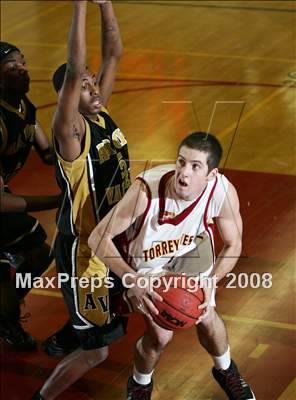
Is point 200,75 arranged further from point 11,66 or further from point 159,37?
point 11,66

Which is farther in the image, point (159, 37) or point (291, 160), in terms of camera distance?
point (159, 37)

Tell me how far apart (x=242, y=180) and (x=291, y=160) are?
0.58 metres

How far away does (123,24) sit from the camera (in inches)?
480

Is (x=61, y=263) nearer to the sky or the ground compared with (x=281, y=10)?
nearer to the sky

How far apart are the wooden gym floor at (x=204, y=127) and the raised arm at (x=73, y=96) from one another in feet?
1.81

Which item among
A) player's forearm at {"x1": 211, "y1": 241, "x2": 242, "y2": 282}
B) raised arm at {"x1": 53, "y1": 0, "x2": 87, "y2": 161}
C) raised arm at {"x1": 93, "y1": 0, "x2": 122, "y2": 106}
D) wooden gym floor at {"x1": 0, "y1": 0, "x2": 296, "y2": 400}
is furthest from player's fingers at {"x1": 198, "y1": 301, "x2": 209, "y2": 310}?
raised arm at {"x1": 93, "y1": 0, "x2": 122, "y2": 106}

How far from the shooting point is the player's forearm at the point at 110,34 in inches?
208

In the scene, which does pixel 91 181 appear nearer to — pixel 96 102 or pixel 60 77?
pixel 96 102

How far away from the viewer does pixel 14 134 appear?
5652 mm

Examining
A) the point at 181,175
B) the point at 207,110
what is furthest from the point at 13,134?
the point at 207,110

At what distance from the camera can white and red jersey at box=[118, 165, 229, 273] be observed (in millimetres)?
4668

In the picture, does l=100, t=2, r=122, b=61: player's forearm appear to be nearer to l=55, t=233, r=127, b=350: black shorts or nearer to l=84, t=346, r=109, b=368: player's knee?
l=55, t=233, r=127, b=350: black shorts

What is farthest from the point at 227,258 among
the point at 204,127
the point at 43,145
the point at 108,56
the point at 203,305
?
the point at 204,127

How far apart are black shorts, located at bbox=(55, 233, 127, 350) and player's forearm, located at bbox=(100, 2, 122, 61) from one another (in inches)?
45.0
